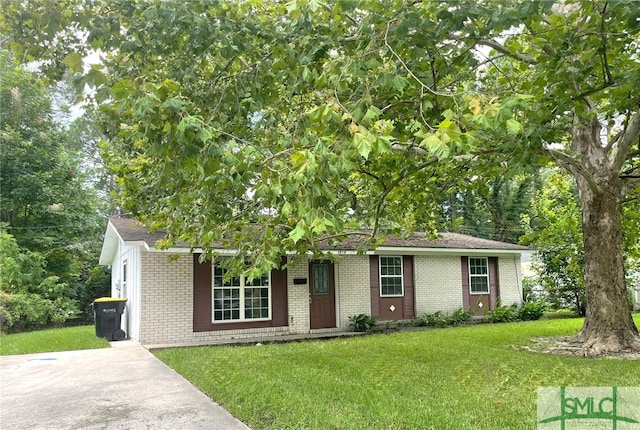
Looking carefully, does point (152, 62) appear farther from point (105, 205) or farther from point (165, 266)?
point (105, 205)

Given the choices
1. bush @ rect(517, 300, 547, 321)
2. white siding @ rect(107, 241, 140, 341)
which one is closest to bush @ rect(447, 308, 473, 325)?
bush @ rect(517, 300, 547, 321)

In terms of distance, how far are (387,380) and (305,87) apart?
12.4ft

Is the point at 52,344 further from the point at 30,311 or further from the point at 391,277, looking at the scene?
the point at 391,277

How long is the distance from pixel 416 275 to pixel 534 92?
376 inches

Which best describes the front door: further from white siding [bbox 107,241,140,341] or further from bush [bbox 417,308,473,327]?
white siding [bbox 107,241,140,341]

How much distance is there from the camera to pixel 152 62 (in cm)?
576

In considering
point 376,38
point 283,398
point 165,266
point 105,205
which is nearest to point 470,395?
point 283,398

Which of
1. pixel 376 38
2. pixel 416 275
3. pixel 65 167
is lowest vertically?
pixel 416 275

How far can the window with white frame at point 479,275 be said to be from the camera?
53.9ft

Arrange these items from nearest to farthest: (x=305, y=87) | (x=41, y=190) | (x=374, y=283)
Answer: (x=305, y=87) → (x=374, y=283) → (x=41, y=190)

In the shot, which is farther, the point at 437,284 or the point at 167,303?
the point at 437,284

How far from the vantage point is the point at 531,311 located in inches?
633

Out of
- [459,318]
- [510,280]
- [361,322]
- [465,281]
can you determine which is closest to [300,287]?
[361,322]

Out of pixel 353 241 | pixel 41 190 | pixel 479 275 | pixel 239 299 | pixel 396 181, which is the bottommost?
pixel 239 299
